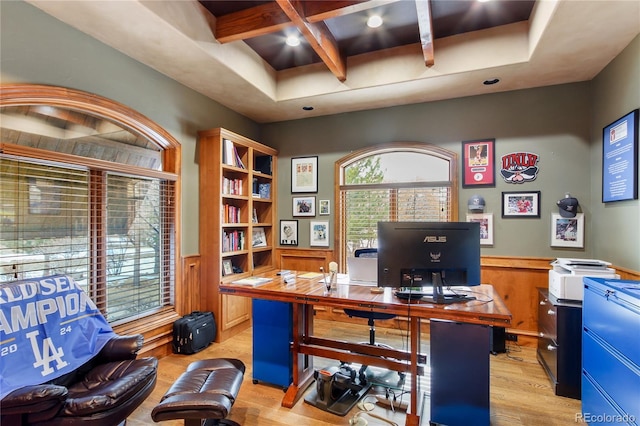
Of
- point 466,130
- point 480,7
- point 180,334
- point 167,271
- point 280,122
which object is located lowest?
point 180,334

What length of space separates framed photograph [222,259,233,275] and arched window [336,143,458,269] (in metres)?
1.50

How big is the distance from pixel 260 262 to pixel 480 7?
3.99 metres

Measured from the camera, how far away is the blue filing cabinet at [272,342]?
254 centimetres

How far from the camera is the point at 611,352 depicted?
1.76m

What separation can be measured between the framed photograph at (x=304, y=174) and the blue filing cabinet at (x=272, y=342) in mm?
2238

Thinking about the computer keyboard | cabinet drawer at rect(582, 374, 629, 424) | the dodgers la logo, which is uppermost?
the dodgers la logo

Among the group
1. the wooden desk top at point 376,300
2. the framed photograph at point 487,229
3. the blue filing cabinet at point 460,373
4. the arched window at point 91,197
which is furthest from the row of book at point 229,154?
the framed photograph at point 487,229

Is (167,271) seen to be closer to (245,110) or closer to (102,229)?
(102,229)

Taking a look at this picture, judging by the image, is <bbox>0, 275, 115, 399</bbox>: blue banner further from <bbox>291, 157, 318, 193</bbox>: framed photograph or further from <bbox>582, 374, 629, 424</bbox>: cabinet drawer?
<bbox>582, 374, 629, 424</bbox>: cabinet drawer

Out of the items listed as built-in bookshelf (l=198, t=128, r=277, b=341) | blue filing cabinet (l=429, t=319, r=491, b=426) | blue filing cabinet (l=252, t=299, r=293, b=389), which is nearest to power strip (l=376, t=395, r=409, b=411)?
blue filing cabinet (l=429, t=319, r=491, b=426)

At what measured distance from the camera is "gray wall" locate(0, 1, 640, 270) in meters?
2.32

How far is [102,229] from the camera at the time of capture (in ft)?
8.75

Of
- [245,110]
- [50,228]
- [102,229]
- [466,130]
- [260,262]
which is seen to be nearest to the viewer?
[50,228]

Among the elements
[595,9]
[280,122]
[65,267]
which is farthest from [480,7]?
[65,267]
